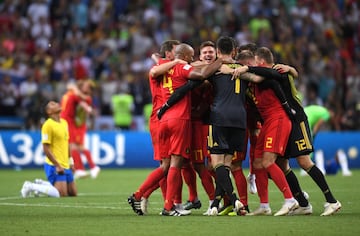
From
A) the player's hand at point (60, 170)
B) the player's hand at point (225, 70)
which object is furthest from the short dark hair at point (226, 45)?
the player's hand at point (60, 170)

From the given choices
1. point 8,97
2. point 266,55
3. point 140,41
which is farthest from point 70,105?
point 266,55

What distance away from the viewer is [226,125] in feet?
46.1

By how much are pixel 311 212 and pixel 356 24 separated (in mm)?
23228

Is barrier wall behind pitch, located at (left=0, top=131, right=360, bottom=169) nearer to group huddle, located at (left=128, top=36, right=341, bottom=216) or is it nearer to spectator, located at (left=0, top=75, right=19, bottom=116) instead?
spectator, located at (left=0, top=75, right=19, bottom=116)

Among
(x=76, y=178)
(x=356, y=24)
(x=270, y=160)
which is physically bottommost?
(x=76, y=178)

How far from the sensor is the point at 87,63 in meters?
33.0

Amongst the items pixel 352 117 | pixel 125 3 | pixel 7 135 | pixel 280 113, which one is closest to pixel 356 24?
pixel 352 117

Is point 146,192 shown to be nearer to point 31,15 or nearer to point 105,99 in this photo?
point 105,99

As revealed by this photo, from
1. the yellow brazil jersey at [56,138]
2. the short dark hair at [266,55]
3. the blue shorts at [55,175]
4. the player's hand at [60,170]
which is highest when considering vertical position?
the short dark hair at [266,55]

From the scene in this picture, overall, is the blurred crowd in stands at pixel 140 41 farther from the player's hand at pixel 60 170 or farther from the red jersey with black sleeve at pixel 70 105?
the player's hand at pixel 60 170

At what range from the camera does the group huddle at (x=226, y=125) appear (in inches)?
556

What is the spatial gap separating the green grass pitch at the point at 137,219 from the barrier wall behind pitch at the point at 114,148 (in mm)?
8624

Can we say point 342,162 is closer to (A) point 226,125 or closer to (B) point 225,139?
(B) point 225,139

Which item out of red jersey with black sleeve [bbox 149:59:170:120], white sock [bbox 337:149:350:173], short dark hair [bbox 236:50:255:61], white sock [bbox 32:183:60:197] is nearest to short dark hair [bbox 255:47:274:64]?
short dark hair [bbox 236:50:255:61]
